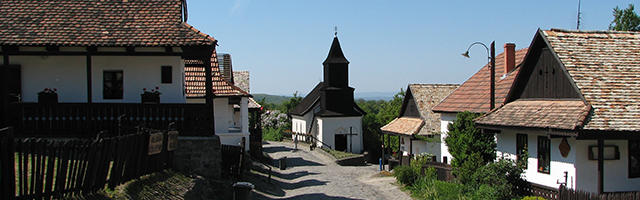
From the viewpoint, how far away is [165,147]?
51.1 feet

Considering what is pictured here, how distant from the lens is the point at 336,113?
57844 mm

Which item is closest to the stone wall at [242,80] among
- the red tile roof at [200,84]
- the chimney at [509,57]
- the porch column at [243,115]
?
the porch column at [243,115]

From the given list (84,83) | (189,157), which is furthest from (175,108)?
(84,83)

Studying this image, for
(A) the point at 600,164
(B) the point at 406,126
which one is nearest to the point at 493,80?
(A) the point at 600,164

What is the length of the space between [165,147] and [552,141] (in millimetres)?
11962

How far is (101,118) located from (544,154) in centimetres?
1418

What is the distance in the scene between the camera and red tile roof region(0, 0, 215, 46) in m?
17.3

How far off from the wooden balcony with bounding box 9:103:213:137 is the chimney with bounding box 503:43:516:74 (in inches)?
621

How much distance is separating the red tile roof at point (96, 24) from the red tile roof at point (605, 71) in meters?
11.5

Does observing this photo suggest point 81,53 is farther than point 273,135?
No

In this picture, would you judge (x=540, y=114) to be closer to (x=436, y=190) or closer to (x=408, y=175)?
(x=436, y=190)

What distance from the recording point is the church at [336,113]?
5719 centimetres

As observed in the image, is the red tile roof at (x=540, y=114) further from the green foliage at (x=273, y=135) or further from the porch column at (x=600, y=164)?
the green foliage at (x=273, y=135)

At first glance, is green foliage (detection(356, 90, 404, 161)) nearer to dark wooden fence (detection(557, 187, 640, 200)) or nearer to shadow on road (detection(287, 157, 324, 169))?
shadow on road (detection(287, 157, 324, 169))
